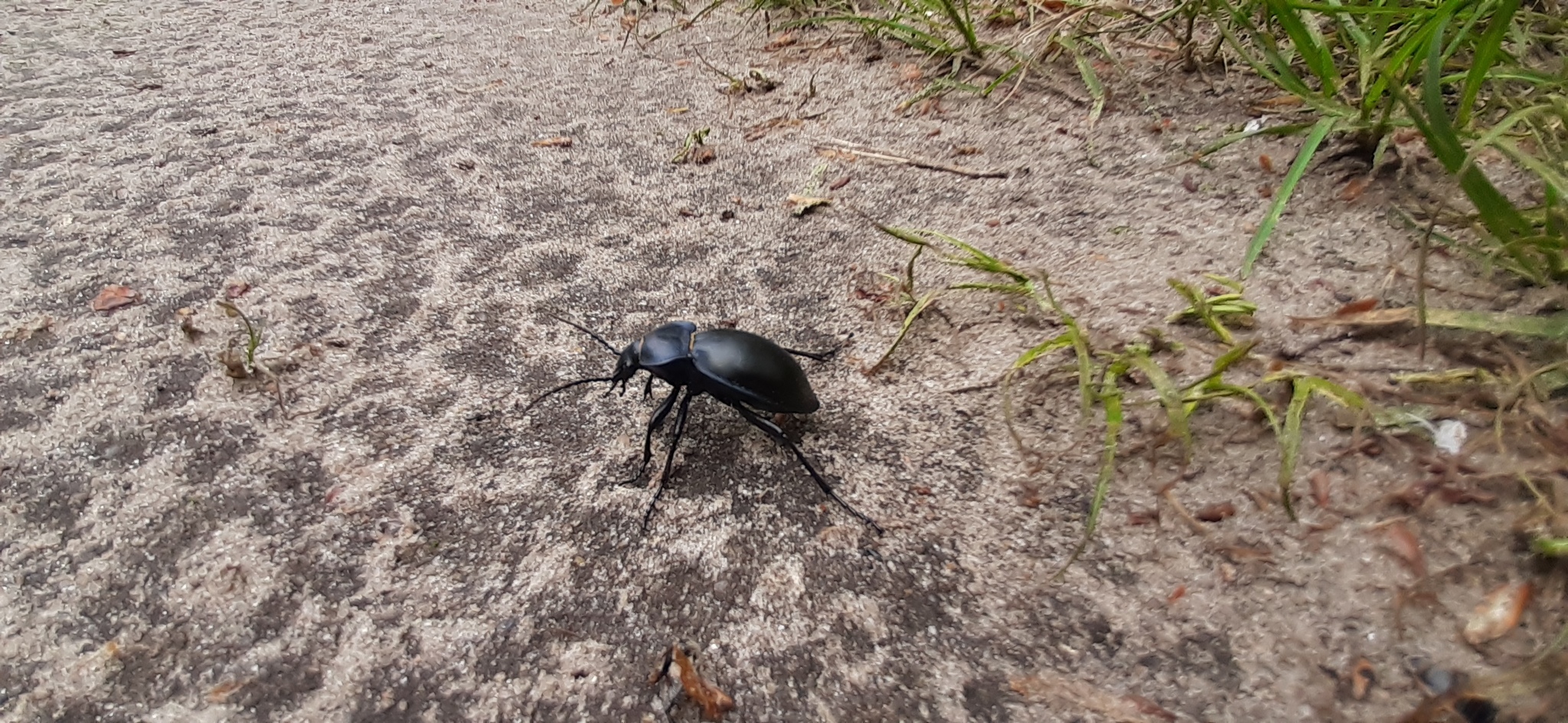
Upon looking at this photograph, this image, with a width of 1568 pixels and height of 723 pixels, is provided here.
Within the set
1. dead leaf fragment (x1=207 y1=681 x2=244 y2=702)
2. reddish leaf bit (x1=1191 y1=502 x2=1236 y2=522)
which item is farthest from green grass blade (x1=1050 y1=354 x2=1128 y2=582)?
dead leaf fragment (x1=207 y1=681 x2=244 y2=702)

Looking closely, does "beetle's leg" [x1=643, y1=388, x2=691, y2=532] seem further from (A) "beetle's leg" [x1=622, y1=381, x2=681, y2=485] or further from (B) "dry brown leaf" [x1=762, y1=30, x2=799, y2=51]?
(B) "dry brown leaf" [x1=762, y1=30, x2=799, y2=51]

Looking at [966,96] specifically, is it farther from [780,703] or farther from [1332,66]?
[780,703]

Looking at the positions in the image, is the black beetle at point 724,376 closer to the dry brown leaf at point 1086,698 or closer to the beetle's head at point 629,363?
the beetle's head at point 629,363

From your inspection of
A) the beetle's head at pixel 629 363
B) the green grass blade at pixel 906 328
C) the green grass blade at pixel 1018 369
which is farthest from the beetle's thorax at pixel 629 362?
the green grass blade at pixel 1018 369

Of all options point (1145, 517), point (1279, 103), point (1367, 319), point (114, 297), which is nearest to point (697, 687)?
point (1145, 517)

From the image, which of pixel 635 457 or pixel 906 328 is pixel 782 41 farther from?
pixel 635 457

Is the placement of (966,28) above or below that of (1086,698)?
above
